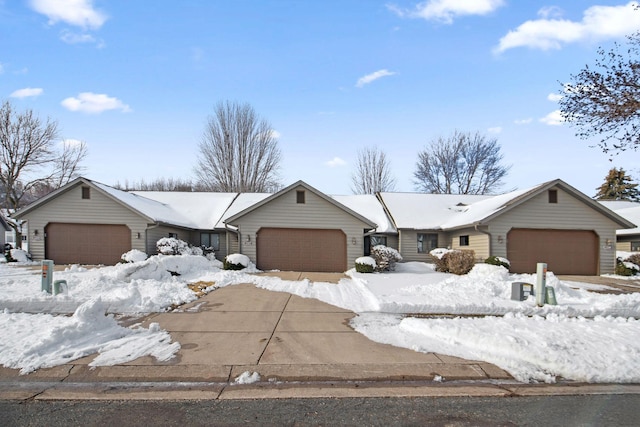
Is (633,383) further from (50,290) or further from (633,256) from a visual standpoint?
(633,256)

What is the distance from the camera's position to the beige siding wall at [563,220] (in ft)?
63.4

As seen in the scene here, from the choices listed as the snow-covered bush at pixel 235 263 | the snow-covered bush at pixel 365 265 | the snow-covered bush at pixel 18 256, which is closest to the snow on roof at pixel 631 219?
the snow-covered bush at pixel 365 265

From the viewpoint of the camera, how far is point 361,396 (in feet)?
15.3

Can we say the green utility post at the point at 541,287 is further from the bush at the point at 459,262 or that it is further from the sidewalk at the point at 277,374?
the bush at the point at 459,262

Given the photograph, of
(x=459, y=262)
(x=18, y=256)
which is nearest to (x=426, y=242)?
(x=459, y=262)

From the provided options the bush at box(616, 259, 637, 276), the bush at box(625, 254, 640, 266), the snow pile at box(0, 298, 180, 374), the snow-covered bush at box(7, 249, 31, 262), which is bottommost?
the bush at box(616, 259, 637, 276)

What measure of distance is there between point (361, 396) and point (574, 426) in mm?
2247

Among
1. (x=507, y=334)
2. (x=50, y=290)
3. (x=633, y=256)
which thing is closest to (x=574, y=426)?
(x=507, y=334)

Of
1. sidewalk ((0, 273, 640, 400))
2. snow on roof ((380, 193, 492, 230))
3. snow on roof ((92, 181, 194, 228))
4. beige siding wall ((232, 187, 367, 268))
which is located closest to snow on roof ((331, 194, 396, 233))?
snow on roof ((380, 193, 492, 230))

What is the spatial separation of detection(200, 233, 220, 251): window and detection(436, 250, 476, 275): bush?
539 inches

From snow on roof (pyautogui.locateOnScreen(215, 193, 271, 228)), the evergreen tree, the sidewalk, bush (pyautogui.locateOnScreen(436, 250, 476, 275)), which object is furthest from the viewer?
the evergreen tree

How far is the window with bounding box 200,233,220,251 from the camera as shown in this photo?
23.9 meters

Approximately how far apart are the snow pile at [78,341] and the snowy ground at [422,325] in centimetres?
2

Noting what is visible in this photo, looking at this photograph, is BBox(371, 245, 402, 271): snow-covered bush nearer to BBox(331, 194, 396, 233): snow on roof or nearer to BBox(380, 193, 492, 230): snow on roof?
BBox(331, 194, 396, 233): snow on roof
